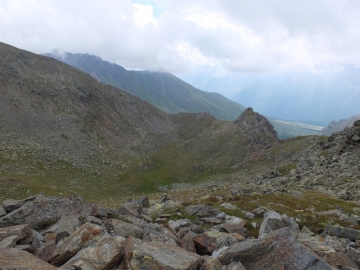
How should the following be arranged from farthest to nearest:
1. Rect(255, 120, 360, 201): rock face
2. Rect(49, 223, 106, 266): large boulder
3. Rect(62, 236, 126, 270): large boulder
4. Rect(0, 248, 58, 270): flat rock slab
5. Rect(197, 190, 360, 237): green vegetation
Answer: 1. Rect(255, 120, 360, 201): rock face
2. Rect(197, 190, 360, 237): green vegetation
3. Rect(49, 223, 106, 266): large boulder
4. Rect(62, 236, 126, 270): large boulder
5. Rect(0, 248, 58, 270): flat rock slab

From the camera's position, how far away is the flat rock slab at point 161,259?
1017cm

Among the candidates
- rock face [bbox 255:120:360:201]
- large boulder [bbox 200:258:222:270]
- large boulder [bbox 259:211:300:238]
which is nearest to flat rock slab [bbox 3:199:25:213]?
large boulder [bbox 200:258:222:270]

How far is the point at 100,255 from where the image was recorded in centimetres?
1107

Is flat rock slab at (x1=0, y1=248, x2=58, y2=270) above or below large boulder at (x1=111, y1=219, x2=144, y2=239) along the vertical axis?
above

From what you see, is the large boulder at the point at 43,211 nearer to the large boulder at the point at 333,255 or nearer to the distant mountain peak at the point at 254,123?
the large boulder at the point at 333,255

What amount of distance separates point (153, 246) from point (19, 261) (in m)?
5.12

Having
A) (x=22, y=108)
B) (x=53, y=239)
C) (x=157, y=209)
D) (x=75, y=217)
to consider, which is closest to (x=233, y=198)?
(x=157, y=209)

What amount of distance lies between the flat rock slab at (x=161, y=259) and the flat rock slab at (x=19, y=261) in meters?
3.17

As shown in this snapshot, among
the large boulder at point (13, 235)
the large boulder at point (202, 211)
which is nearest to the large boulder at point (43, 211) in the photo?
the large boulder at point (13, 235)

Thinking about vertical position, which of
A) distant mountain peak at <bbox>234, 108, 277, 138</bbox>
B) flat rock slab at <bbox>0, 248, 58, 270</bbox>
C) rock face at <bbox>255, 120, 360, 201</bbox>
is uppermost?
distant mountain peak at <bbox>234, 108, 277, 138</bbox>

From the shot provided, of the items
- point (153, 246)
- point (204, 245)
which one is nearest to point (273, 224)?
point (204, 245)

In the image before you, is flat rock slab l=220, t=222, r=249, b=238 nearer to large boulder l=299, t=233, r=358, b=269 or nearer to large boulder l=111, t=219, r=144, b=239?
large boulder l=299, t=233, r=358, b=269

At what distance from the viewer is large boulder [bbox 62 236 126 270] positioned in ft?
34.7

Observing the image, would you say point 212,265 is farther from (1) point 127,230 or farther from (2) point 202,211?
(2) point 202,211
